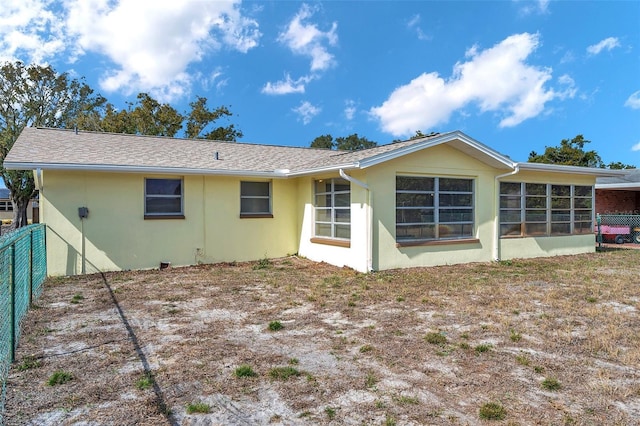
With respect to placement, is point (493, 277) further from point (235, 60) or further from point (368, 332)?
point (235, 60)

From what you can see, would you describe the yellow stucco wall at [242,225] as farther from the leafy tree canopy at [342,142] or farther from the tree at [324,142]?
the tree at [324,142]

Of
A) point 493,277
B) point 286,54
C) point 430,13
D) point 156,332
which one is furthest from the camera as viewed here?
point 286,54

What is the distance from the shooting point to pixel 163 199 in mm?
10281

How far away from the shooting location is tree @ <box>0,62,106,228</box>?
2642cm

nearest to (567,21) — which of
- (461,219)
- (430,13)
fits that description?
(430,13)

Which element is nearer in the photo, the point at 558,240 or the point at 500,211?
the point at 500,211

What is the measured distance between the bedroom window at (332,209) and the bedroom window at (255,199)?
1.53 m

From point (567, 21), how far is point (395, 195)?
1228 cm

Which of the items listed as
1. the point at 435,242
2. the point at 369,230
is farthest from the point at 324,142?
the point at 369,230

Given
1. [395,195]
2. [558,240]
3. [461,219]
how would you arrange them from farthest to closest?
[558,240]
[461,219]
[395,195]

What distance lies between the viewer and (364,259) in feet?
30.3

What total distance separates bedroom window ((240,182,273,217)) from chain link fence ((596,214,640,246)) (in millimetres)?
15268

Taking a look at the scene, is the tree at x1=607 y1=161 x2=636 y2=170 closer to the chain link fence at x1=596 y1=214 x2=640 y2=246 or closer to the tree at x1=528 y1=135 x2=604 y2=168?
the tree at x1=528 y1=135 x2=604 y2=168

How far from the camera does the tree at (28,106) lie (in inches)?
1040
